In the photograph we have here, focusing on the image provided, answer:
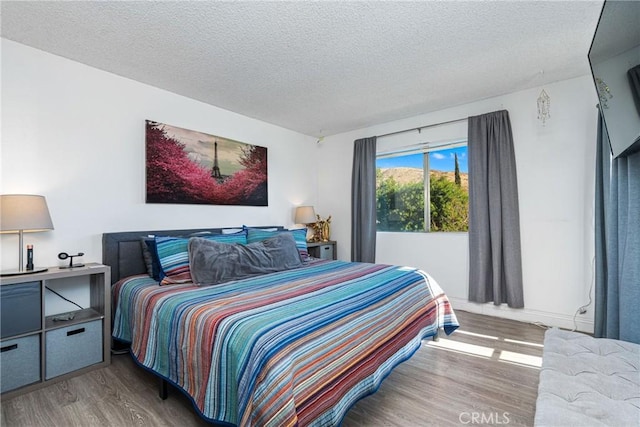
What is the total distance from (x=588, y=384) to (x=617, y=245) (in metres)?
1.72

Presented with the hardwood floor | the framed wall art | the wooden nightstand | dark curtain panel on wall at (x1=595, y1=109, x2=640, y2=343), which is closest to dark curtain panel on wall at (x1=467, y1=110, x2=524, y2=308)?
dark curtain panel on wall at (x1=595, y1=109, x2=640, y2=343)

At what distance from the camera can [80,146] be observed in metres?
2.51

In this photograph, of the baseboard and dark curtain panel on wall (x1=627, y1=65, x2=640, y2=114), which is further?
the baseboard

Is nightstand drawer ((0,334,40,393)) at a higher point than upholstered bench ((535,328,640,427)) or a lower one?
lower

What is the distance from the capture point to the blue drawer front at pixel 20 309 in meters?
1.84

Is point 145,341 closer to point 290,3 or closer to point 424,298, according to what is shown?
point 424,298

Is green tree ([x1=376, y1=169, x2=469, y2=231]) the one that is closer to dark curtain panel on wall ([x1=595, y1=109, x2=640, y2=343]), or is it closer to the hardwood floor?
dark curtain panel on wall ([x1=595, y1=109, x2=640, y2=343])

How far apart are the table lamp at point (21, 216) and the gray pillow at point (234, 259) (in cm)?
99

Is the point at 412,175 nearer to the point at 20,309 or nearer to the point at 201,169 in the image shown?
the point at 201,169

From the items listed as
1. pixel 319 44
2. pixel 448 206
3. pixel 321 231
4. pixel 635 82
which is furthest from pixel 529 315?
pixel 319 44

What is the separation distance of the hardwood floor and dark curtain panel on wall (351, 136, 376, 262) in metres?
1.95

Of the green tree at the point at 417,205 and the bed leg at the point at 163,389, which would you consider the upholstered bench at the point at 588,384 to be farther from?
the green tree at the point at 417,205

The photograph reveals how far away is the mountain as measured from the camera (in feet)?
12.0

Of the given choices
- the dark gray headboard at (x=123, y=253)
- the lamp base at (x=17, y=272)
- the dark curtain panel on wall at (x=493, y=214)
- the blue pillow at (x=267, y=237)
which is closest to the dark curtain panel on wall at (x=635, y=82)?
the dark curtain panel on wall at (x=493, y=214)
